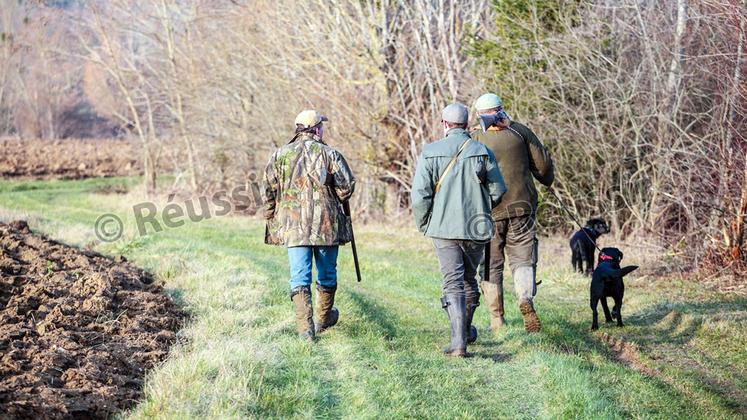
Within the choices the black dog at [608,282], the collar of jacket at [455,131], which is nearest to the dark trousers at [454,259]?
the collar of jacket at [455,131]

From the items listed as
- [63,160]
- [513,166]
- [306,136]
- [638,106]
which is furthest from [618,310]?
[63,160]

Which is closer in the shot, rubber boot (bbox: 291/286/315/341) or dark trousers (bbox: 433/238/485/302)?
dark trousers (bbox: 433/238/485/302)

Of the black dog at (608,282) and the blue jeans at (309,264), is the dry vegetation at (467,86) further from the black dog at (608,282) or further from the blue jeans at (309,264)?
the blue jeans at (309,264)

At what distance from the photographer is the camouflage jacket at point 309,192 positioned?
7074mm

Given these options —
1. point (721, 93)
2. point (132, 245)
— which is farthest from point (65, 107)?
point (721, 93)

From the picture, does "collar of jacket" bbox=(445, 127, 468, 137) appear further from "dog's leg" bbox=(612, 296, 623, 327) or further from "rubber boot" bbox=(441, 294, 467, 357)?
"dog's leg" bbox=(612, 296, 623, 327)

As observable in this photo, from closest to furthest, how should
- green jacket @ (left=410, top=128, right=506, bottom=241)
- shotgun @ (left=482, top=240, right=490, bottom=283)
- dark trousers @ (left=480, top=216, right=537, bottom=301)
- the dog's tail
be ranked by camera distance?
green jacket @ (left=410, top=128, right=506, bottom=241), shotgun @ (left=482, top=240, right=490, bottom=283), dark trousers @ (left=480, top=216, right=537, bottom=301), the dog's tail

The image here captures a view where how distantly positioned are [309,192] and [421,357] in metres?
1.73

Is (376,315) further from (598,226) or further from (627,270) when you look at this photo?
(598,226)

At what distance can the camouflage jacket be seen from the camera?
7.07 m

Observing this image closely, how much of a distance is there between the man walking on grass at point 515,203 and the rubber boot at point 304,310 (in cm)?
181

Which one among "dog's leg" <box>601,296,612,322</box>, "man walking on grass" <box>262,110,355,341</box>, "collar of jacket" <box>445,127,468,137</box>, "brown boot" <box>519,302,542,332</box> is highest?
"collar of jacket" <box>445,127,468,137</box>

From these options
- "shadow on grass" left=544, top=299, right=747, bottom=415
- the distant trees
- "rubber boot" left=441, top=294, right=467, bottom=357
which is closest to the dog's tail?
"shadow on grass" left=544, top=299, right=747, bottom=415

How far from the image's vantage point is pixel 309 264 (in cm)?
723
